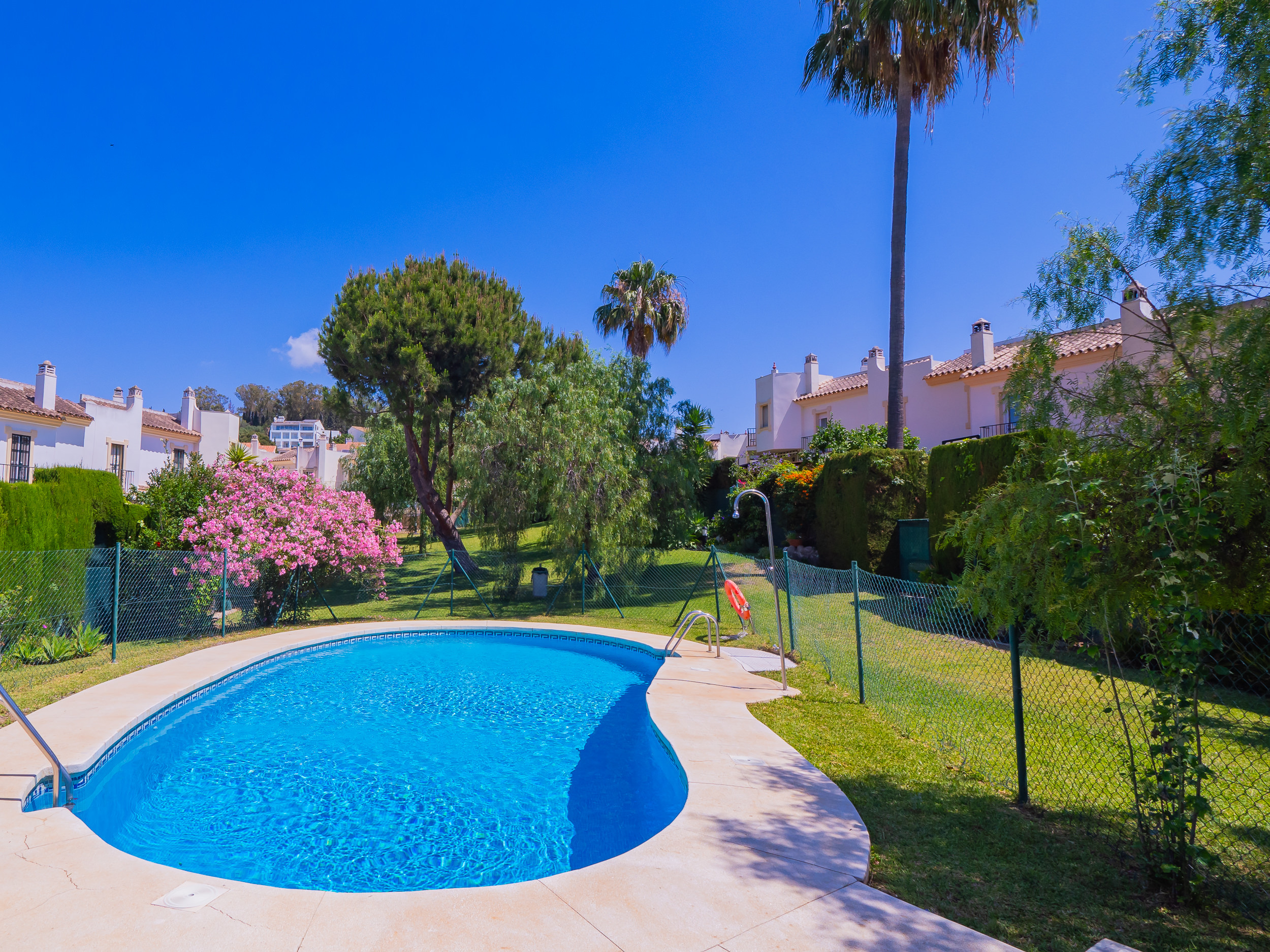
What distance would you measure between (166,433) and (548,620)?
2751 cm

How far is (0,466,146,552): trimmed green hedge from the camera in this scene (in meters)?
11.4

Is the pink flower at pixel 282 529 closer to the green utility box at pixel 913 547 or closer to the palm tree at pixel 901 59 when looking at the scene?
the green utility box at pixel 913 547

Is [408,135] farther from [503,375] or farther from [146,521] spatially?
[146,521]

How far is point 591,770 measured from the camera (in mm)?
7227

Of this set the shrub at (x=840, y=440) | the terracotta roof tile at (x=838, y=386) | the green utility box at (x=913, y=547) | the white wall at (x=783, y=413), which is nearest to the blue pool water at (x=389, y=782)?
the green utility box at (x=913, y=547)

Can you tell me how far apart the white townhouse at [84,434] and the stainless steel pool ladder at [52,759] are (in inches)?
692

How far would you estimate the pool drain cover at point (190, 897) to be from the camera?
137 inches

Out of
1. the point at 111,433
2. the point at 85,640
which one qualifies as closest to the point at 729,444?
the point at 111,433

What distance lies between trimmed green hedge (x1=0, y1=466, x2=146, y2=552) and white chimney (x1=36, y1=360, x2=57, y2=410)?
627 inches

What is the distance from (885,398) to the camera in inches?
1136

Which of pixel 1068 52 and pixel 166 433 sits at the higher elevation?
pixel 1068 52

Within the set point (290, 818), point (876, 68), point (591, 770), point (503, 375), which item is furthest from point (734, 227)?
point (290, 818)

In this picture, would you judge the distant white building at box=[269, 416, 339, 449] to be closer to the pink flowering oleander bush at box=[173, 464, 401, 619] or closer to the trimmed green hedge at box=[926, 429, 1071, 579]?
the pink flowering oleander bush at box=[173, 464, 401, 619]

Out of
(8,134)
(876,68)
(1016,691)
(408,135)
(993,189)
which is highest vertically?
(876,68)
